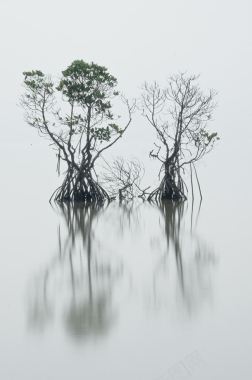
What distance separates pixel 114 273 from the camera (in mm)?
11234

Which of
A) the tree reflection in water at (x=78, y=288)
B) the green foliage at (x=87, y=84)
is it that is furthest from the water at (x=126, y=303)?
the green foliage at (x=87, y=84)

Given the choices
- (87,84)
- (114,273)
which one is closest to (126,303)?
(114,273)

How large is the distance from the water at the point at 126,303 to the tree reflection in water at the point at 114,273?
0.02 meters

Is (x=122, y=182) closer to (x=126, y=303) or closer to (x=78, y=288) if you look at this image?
(x=78, y=288)

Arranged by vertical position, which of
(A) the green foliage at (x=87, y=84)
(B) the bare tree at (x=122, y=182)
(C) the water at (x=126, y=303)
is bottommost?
(C) the water at (x=126, y=303)

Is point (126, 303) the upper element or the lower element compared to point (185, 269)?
lower

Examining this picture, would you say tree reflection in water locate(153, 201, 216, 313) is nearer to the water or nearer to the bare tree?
the water

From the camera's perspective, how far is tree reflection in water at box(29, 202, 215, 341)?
338 inches

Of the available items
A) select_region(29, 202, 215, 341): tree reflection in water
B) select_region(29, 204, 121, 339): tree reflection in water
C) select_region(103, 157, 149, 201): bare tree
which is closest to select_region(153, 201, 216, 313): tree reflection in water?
select_region(29, 202, 215, 341): tree reflection in water

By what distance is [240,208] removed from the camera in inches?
909

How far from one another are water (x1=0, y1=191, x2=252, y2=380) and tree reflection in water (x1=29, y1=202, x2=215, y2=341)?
0.05ft

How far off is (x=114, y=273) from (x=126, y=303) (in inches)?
87.7

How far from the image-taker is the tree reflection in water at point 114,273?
859 cm

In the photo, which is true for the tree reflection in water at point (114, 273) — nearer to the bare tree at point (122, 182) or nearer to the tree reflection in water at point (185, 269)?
the tree reflection in water at point (185, 269)
